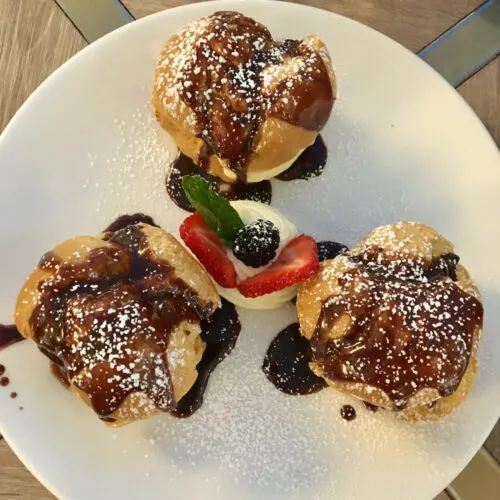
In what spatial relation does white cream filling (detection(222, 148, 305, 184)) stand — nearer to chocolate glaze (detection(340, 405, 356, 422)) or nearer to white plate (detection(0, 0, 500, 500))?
white plate (detection(0, 0, 500, 500))

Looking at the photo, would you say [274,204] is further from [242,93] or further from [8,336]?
[8,336]

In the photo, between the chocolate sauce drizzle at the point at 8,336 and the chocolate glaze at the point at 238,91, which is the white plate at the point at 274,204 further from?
the chocolate glaze at the point at 238,91

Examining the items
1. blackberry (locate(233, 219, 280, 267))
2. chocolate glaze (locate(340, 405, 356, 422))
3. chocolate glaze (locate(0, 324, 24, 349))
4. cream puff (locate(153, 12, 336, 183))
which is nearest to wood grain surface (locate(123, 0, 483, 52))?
cream puff (locate(153, 12, 336, 183))

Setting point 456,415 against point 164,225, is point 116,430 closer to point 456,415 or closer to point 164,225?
point 164,225

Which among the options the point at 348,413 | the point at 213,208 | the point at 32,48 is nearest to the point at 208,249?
the point at 213,208

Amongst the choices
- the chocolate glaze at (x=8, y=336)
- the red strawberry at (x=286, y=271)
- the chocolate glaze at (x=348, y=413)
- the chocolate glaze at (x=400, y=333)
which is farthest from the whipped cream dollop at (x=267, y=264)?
the chocolate glaze at (x=8, y=336)
